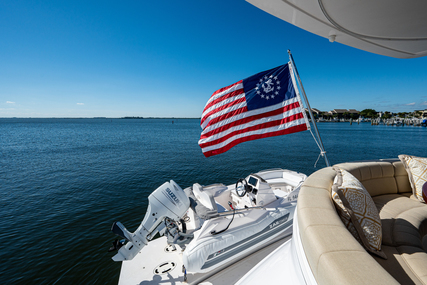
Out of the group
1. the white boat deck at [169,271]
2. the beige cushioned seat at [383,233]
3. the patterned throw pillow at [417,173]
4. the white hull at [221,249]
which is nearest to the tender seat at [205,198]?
the white hull at [221,249]

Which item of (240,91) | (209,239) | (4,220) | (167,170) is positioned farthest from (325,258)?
(167,170)

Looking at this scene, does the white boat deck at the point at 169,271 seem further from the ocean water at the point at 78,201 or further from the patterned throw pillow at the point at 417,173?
the patterned throw pillow at the point at 417,173

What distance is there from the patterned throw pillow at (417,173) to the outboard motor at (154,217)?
4121mm

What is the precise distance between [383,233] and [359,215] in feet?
2.23

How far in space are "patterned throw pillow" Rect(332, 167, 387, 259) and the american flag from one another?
227cm

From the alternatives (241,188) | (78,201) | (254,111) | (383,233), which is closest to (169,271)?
(241,188)

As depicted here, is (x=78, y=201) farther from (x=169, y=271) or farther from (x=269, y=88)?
(x=269, y=88)

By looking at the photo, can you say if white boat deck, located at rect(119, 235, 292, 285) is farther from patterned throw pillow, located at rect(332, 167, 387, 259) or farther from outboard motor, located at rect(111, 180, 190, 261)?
patterned throw pillow, located at rect(332, 167, 387, 259)

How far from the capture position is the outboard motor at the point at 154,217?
324 cm

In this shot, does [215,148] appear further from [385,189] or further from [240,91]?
[385,189]

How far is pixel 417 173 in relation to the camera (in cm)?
315

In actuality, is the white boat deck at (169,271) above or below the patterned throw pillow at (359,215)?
below

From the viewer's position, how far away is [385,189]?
11.1 feet

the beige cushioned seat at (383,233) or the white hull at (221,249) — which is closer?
the beige cushioned seat at (383,233)
